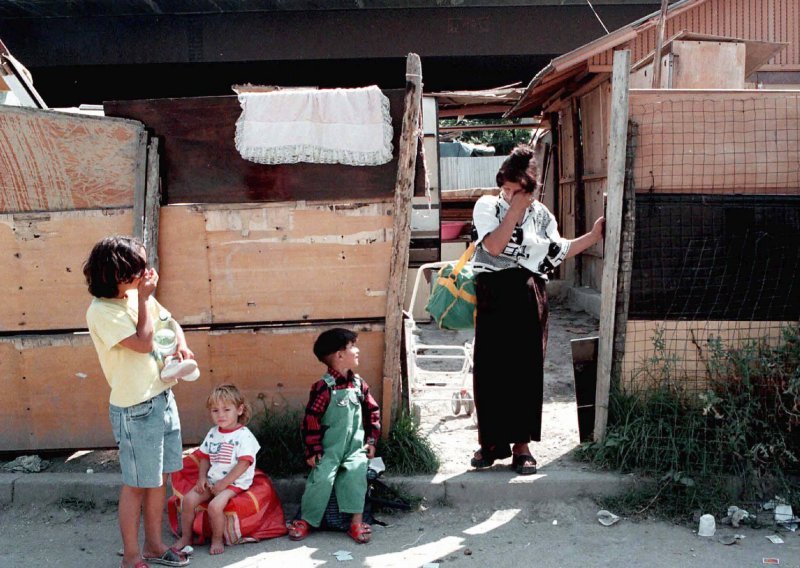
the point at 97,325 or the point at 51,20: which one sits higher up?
the point at 51,20

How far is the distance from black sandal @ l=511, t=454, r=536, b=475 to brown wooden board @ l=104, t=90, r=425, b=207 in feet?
5.86

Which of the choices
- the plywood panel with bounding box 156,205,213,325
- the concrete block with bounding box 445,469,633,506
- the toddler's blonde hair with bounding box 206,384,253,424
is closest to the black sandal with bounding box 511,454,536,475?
the concrete block with bounding box 445,469,633,506

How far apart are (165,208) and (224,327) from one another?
818 mm

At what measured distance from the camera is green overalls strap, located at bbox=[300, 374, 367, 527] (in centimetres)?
418

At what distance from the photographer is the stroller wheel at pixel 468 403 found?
5.86 m

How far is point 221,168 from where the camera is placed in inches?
190

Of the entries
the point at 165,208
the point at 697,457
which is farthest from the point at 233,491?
the point at 697,457

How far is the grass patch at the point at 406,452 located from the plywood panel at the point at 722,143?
2.05 m

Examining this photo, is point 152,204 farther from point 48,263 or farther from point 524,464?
point 524,464

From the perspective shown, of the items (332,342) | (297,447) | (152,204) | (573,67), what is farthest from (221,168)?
(573,67)

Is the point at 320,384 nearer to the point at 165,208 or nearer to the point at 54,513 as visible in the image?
the point at 165,208

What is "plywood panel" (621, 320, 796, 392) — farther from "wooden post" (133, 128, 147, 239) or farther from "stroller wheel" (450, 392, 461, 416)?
"wooden post" (133, 128, 147, 239)

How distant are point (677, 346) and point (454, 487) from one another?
163 cm

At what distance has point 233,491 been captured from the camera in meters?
4.09
